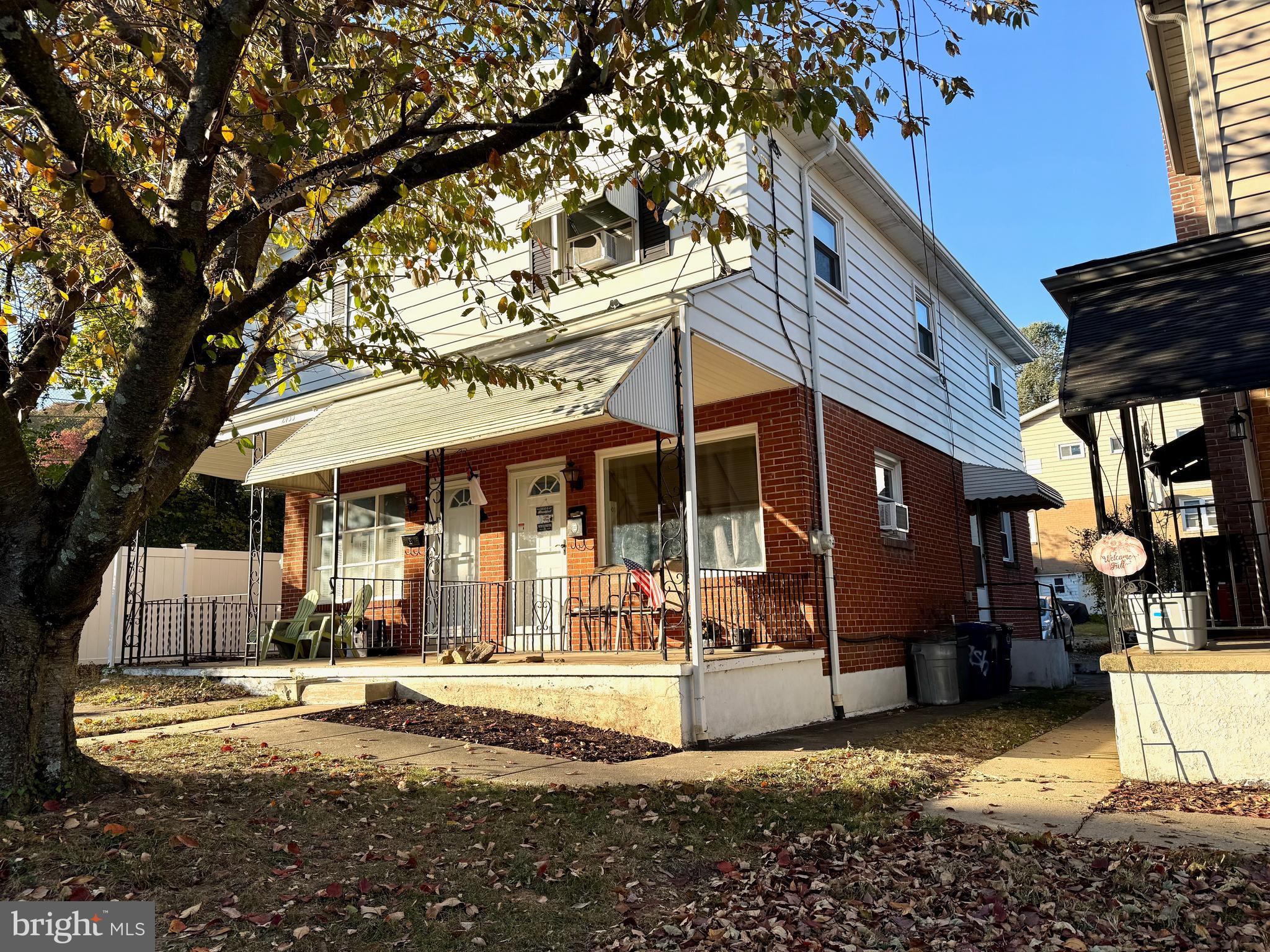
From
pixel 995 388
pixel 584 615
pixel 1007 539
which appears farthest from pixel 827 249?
pixel 995 388

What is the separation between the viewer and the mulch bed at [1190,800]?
17.4ft

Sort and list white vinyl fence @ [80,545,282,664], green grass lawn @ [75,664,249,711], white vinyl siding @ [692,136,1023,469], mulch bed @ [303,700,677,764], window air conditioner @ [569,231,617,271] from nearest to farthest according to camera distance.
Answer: mulch bed @ [303,700,677,764]
white vinyl siding @ [692,136,1023,469]
green grass lawn @ [75,664,249,711]
window air conditioner @ [569,231,617,271]
white vinyl fence @ [80,545,282,664]

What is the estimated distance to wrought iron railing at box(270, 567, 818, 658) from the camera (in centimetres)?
967

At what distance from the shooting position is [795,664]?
30.7 ft

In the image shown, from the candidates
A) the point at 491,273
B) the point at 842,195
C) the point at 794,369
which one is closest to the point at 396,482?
the point at 491,273

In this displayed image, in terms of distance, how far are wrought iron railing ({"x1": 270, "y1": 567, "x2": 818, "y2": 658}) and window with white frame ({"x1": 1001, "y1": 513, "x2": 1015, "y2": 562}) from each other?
340 inches

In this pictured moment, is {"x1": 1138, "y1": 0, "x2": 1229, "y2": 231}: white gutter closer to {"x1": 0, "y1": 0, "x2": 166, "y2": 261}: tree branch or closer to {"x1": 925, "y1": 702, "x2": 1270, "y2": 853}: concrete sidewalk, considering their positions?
{"x1": 925, "y1": 702, "x2": 1270, "y2": 853}: concrete sidewalk

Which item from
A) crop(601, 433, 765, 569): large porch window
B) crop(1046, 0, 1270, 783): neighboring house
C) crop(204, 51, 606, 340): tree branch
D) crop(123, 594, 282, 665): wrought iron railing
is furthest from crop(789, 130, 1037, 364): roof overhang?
crop(123, 594, 282, 665): wrought iron railing

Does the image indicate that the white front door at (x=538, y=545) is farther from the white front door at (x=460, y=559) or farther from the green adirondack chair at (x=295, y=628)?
the green adirondack chair at (x=295, y=628)

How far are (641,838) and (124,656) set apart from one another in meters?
11.8

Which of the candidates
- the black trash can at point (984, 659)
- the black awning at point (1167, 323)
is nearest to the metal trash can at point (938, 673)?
the black trash can at point (984, 659)

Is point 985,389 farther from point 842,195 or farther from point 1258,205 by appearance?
point 1258,205

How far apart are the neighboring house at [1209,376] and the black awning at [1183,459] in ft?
2.21

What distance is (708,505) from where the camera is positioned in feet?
34.9
